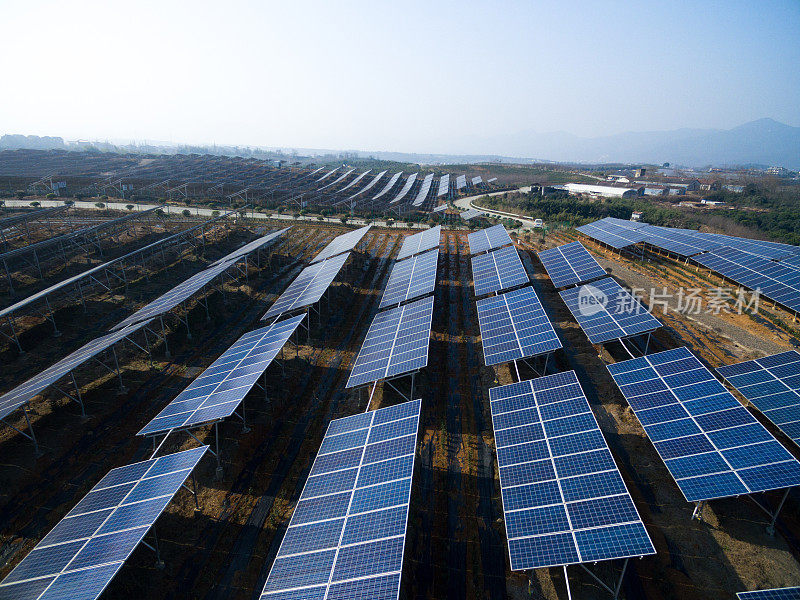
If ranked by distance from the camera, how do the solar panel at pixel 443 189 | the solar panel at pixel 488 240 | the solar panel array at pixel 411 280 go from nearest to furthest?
the solar panel array at pixel 411 280 → the solar panel at pixel 488 240 → the solar panel at pixel 443 189

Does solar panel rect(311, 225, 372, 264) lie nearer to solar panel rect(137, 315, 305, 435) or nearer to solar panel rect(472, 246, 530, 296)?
solar panel rect(472, 246, 530, 296)

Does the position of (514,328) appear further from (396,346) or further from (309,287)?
(309,287)

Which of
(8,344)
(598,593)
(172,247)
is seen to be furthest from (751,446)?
(172,247)

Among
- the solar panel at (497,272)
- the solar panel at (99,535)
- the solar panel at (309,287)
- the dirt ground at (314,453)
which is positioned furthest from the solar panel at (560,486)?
the solar panel at (309,287)

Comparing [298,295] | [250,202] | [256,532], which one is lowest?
[256,532]

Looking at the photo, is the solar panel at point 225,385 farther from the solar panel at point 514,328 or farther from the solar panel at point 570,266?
the solar panel at point 570,266

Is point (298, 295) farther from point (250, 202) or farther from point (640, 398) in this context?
point (250, 202)

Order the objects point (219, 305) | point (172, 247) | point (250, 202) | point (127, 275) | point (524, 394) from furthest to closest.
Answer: point (250, 202)
point (172, 247)
point (127, 275)
point (219, 305)
point (524, 394)
